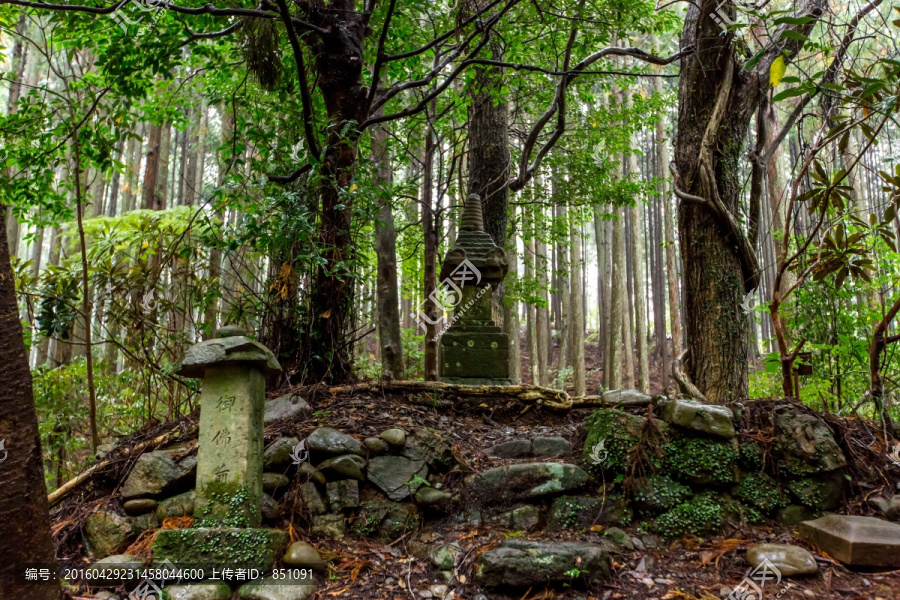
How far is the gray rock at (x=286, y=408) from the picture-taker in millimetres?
4188

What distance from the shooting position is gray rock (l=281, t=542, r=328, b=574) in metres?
3.08

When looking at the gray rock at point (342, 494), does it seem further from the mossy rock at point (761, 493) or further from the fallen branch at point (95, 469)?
the mossy rock at point (761, 493)

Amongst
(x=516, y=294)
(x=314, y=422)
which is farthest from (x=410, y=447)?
(x=516, y=294)

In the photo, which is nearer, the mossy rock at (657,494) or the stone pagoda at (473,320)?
the mossy rock at (657,494)

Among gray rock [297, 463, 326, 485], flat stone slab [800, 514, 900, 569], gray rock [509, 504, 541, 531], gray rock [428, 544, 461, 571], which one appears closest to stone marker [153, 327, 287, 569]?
gray rock [297, 463, 326, 485]

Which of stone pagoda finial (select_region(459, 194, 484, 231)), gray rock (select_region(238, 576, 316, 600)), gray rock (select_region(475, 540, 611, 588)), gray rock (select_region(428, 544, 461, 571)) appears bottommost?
gray rock (select_region(238, 576, 316, 600))

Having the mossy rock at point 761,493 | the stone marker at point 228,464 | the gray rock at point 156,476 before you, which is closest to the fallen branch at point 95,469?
the gray rock at point 156,476

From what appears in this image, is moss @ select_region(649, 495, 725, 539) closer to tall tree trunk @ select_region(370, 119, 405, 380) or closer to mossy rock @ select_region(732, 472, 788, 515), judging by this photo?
mossy rock @ select_region(732, 472, 788, 515)

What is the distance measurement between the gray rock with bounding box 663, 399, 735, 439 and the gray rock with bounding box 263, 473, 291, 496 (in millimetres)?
2729

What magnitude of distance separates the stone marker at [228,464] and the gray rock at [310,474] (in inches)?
14.8

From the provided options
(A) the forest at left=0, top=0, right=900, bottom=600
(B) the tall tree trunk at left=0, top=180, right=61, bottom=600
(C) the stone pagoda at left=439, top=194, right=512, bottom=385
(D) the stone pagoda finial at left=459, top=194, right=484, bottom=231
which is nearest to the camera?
(B) the tall tree trunk at left=0, top=180, right=61, bottom=600

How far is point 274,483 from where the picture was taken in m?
3.59

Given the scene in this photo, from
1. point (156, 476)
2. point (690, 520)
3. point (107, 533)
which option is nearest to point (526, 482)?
point (690, 520)

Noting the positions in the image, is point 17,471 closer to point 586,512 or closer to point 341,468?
point 341,468
